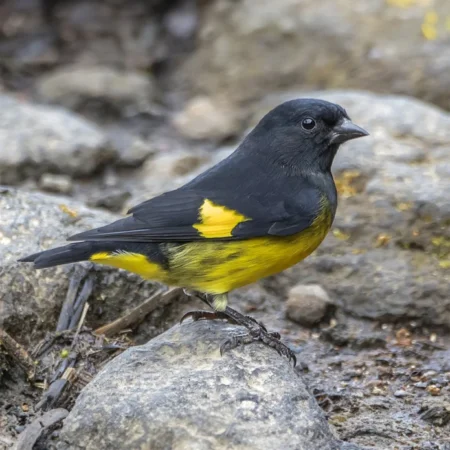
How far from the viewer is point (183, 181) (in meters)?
6.15

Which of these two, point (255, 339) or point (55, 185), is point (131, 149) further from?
point (255, 339)

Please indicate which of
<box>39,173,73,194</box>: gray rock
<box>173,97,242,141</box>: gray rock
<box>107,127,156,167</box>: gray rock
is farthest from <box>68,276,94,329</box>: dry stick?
<box>173,97,242,141</box>: gray rock

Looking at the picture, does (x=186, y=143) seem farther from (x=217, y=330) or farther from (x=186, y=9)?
(x=217, y=330)

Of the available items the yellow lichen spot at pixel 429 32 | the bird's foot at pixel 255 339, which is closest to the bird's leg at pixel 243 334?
the bird's foot at pixel 255 339

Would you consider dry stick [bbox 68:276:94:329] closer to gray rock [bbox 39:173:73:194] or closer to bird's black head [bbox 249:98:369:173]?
bird's black head [bbox 249:98:369:173]

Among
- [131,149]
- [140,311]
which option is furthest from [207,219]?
[131,149]

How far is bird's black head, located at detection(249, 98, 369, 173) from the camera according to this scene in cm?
464

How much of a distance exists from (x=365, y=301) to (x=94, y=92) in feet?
12.6

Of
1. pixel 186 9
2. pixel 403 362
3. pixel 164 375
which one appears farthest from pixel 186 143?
pixel 164 375

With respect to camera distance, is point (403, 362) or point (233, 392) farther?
point (403, 362)

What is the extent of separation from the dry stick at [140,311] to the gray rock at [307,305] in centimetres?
69

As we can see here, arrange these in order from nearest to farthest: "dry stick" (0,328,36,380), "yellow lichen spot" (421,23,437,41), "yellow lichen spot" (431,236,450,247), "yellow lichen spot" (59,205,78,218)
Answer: "dry stick" (0,328,36,380) → "yellow lichen spot" (59,205,78,218) → "yellow lichen spot" (431,236,450,247) → "yellow lichen spot" (421,23,437,41)

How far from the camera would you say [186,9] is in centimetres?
903

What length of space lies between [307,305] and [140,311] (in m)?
1.01
